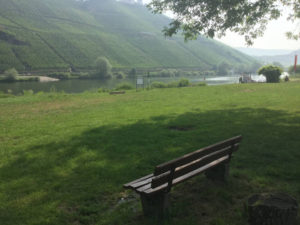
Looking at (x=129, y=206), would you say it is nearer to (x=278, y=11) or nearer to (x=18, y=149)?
(x=18, y=149)

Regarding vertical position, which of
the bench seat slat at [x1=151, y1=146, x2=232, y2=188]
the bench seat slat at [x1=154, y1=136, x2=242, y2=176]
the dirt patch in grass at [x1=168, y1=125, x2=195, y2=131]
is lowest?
the dirt patch in grass at [x1=168, y1=125, x2=195, y2=131]

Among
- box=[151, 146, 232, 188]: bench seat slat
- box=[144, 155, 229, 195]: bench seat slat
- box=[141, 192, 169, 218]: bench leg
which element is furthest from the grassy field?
box=[151, 146, 232, 188]: bench seat slat

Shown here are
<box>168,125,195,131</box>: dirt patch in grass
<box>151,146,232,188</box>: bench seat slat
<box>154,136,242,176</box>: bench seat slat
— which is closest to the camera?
<box>154,136,242,176</box>: bench seat slat

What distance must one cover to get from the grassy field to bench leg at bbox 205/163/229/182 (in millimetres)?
155

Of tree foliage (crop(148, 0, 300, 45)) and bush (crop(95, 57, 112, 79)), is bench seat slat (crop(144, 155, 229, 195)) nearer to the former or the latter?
tree foliage (crop(148, 0, 300, 45))

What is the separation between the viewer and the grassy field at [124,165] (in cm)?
429

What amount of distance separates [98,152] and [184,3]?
11429mm

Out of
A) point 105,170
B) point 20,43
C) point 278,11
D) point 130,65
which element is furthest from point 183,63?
point 105,170

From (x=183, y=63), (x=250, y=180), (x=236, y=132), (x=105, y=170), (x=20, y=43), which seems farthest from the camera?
(x=183, y=63)

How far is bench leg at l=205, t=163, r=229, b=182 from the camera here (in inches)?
204

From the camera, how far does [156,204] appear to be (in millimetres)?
4082

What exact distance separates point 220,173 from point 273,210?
6.27ft

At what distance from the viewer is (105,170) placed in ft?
19.8

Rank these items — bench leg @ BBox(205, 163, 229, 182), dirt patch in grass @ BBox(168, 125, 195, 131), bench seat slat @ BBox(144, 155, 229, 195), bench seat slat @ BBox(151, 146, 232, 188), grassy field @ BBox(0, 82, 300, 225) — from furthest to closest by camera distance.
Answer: dirt patch in grass @ BBox(168, 125, 195, 131)
bench leg @ BBox(205, 163, 229, 182)
grassy field @ BBox(0, 82, 300, 225)
bench seat slat @ BBox(144, 155, 229, 195)
bench seat slat @ BBox(151, 146, 232, 188)
